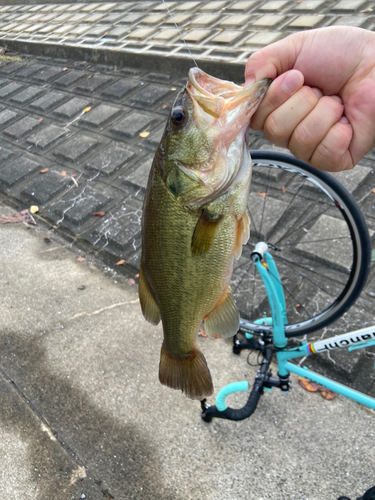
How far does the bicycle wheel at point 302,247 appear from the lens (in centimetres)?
242

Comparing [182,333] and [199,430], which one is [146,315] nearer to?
[182,333]

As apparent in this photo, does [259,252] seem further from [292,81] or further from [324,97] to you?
[292,81]

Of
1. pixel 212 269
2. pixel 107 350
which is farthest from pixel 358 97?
pixel 107 350

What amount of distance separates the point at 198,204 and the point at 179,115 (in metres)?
0.29

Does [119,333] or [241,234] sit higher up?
[241,234]

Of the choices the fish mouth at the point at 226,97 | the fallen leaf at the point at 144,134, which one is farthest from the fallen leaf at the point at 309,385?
the fallen leaf at the point at 144,134

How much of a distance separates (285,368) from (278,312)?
1.15 feet

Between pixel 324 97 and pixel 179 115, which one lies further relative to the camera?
pixel 324 97

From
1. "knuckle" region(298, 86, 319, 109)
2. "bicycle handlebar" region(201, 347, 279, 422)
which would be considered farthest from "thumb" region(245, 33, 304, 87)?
"bicycle handlebar" region(201, 347, 279, 422)

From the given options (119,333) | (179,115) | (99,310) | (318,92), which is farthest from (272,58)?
(99,310)

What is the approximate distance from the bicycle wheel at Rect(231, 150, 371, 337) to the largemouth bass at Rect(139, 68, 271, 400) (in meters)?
1.19

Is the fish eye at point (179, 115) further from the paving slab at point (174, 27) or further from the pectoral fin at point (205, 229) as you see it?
the paving slab at point (174, 27)

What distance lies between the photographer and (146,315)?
165 centimetres

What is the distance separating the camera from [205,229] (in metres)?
1.34
